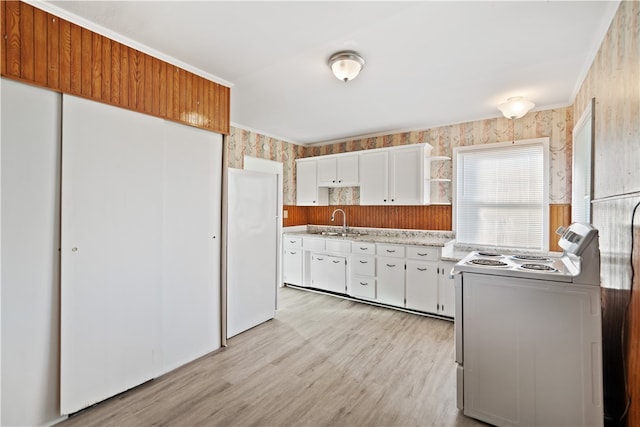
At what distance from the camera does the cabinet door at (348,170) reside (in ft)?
14.5

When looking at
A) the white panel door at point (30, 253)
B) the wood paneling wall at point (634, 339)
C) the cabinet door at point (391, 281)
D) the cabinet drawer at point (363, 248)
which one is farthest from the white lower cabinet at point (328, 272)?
the white panel door at point (30, 253)

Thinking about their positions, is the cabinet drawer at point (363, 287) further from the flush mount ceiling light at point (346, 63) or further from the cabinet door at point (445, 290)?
the flush mount ceiling light at point (346, 63)

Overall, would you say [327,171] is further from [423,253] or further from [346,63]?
[346,63]

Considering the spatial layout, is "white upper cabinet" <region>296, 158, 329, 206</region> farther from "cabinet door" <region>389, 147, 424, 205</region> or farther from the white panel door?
the white panel door

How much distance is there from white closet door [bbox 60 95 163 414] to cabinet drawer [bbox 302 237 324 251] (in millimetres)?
2483

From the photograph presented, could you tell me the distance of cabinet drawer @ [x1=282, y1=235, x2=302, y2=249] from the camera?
4.66 meters

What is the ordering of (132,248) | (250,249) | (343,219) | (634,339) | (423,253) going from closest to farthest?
(634,339)
(132,248)
(250,249)
(423,253)
(343,219)

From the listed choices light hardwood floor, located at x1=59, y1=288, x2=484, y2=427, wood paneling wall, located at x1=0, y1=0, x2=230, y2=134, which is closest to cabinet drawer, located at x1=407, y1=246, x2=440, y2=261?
light hardwood floor, located at x1=59, y1=288, x2=484, y2=427

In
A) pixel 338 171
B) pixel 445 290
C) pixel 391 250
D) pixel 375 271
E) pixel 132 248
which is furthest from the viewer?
pixel 338 171

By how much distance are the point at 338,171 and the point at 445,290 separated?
229 cm

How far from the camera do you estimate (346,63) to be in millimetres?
2191

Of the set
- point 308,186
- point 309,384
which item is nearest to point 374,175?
point 308,186

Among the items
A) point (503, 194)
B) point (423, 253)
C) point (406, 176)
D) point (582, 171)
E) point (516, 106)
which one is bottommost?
point (423, 253)

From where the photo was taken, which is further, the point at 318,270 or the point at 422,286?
the point at 318,270
